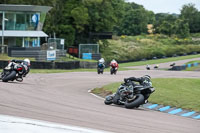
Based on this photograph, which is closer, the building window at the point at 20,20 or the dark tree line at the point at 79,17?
the building window at the point at 20,20

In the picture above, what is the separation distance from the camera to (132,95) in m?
14.2

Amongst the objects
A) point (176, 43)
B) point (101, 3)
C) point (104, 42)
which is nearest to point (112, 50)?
point (104, 42)

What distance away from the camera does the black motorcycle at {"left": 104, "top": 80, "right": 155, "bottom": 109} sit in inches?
544

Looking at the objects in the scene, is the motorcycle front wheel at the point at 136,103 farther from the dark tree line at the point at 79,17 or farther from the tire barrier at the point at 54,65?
the dark tree line at the point at 79,17

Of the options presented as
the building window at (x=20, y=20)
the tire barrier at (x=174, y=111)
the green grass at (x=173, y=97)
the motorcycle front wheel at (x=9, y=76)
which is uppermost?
the building window at (x=20, y=20)

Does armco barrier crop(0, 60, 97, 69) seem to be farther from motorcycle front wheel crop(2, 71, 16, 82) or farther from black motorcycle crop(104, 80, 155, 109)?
black motorcycle crop(104, 80, 155, 109)

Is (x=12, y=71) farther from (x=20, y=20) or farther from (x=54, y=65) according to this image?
(x=20, y=20)

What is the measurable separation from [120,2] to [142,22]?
43744mm

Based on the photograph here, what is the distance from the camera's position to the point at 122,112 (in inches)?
500

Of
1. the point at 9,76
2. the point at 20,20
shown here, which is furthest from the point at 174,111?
the point at 20,20

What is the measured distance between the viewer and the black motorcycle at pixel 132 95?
13.8 m

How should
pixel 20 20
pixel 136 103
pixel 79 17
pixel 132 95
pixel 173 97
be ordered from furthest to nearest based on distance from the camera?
pixel 79 17
pixel 20 20
pixel 173 97
pixel 132 95
pixel 136 103

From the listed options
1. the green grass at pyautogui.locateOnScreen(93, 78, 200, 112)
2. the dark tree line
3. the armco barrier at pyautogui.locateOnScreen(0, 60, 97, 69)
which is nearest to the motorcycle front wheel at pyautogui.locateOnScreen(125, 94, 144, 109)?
the green grass at pyautogui.locateOnScreen(93, 78, 200, 112)

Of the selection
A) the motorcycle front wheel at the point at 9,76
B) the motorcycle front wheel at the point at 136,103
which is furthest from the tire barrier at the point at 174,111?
the motorcycle front wheel at the point at 9,76
